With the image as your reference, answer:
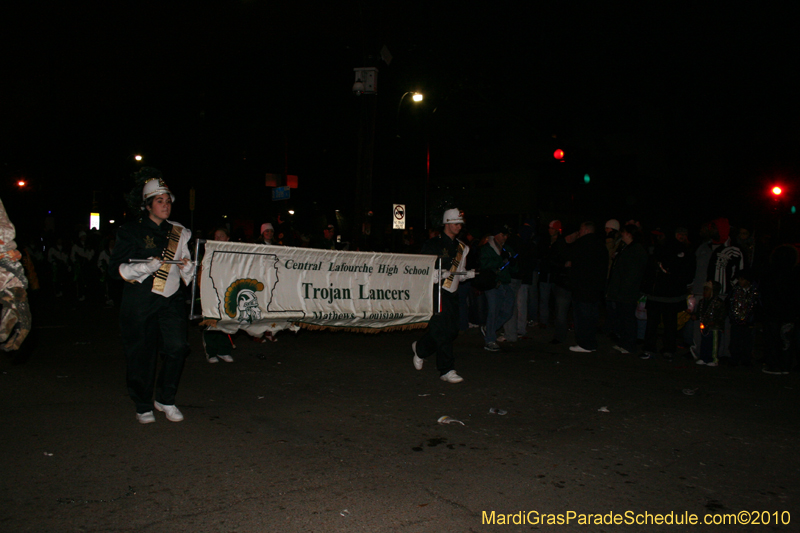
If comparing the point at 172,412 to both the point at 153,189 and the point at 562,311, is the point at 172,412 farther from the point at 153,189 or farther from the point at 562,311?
the point at 562,311

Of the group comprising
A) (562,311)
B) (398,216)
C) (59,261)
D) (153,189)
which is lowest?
(562,311)

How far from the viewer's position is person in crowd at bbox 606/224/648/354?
352 inches

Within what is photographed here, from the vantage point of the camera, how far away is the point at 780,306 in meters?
7.60

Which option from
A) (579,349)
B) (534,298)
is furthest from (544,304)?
(579,349)

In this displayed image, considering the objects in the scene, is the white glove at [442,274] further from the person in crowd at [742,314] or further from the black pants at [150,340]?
the person in crowd at [742,314]

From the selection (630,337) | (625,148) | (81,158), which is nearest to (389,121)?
(625,148)

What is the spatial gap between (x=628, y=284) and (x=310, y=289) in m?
5.04

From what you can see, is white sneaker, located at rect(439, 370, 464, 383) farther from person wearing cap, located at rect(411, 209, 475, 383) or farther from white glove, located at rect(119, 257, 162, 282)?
white glove, located at rect(119, 257, 162, 282)

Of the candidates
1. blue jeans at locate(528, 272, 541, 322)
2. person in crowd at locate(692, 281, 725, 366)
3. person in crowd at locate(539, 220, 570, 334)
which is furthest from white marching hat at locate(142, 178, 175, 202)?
blue jeans at locate(528, 272, 541, 322)

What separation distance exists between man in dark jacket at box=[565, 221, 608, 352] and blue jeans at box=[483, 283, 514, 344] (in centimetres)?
101

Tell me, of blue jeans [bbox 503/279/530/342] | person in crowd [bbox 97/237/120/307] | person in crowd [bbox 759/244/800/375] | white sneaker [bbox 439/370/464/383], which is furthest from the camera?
person in crowd [bbox 97/237/120/307]

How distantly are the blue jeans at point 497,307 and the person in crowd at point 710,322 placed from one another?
9.02ft

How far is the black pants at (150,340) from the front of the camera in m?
A: 4.82

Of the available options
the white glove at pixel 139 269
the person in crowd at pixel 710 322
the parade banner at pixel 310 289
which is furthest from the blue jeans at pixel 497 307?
the white glove at pixel 139 269
